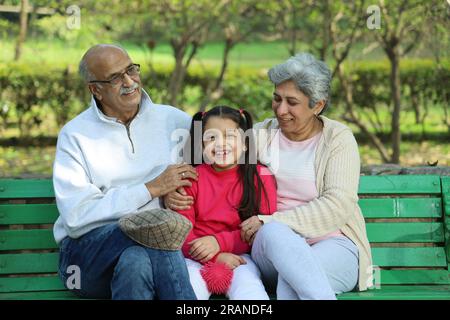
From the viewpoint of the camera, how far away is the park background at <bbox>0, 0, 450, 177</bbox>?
791cm

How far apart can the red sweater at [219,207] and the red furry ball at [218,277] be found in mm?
188

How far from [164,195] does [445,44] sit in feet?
16.6

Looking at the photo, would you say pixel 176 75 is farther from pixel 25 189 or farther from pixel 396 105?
pixel 25 189

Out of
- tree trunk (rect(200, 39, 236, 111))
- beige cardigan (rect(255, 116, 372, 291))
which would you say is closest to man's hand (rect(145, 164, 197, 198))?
beige cardigan (rect(255, 116, 372, 291))

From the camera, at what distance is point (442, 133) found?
965 cm

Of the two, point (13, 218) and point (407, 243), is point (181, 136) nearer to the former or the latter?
point (13, 218)

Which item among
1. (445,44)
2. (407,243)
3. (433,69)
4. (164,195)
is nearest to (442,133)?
(433,69)

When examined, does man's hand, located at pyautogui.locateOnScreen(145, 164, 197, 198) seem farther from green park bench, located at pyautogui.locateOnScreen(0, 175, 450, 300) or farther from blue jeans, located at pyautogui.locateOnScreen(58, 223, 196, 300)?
green park bench, located at pyautogui.locateOnScreen(0, 175, 450, 300)

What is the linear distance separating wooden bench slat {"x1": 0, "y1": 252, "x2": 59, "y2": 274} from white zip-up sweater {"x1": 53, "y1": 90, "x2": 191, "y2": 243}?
27cm

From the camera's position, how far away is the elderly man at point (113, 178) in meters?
3.47

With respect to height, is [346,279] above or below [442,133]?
below

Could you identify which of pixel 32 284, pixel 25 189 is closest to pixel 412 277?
pixel 32 284

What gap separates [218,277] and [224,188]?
1.52 ft

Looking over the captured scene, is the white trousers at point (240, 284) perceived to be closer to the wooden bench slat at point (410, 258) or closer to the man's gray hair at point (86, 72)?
the wooden bench slat at point (410, 258)
